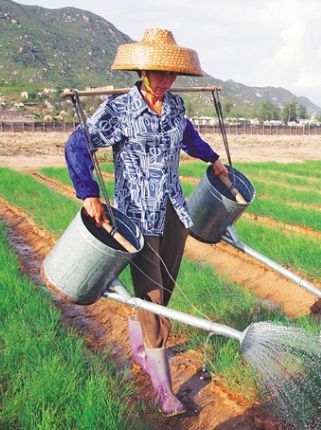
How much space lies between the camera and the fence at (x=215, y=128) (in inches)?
1353

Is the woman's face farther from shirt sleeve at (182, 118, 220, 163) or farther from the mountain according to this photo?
the mountain

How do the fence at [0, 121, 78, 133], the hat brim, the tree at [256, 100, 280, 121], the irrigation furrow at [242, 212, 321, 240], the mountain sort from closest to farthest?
1. the hat brim
2. the irrigation furrow at [242, 212, 321, 240]
3. the fence at [0, 121, 78, 133]
4. the tree at [256, 100, 280, 121]
5. the mountain

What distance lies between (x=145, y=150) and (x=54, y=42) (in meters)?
108

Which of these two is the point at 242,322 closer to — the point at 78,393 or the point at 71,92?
the point at 78,393

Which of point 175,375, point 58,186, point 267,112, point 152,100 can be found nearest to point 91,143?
point 152,100

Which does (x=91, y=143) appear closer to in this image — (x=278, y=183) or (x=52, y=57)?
(x=278, y=183)

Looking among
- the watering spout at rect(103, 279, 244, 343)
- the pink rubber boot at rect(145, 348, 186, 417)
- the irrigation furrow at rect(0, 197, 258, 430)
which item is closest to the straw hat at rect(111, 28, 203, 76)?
the watering spout at rect(103, 279, 244, 343)

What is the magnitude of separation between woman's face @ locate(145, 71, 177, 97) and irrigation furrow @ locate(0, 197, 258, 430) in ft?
4.63

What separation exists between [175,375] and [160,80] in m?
1.53

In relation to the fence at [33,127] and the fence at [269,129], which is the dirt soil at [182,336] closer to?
the fence at [33,127]

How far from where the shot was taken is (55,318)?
3264mm

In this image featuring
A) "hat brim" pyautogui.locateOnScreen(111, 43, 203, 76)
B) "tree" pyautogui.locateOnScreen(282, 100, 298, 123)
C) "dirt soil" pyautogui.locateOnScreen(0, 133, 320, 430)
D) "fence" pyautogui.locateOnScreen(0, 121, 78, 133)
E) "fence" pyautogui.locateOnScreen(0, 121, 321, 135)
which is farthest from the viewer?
"tree" pyautogui.locateOnScreen(282, 100, 298, 123)

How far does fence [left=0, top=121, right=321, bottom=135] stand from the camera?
3438cm

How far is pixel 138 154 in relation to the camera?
96.8 inches
